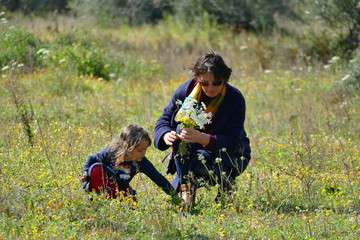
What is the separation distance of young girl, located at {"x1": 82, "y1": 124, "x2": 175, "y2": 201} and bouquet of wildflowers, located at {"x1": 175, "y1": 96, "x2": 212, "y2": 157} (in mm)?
333

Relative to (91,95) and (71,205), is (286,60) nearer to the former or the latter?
(91,95)

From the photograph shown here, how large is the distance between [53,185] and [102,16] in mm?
14896

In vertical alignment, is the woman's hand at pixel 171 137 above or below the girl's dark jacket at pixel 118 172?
above

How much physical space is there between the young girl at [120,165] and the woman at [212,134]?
0.25 m

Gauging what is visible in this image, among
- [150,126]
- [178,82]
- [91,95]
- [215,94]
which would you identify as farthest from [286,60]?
[215,94]

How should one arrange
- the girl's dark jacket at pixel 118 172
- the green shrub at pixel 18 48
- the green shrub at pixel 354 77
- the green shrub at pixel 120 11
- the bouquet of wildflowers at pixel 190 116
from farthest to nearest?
the green shrub at pixel 120 11 → the green shrub at pixel 18 48 → the green shrub at pixel 354 77 → the girl's dark jacket at pixel 118 172 → the bouquet of wildflowers at pixel 190 116

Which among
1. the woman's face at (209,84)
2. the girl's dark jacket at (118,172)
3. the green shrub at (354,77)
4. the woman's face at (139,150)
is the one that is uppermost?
the woman's face at (209,84)

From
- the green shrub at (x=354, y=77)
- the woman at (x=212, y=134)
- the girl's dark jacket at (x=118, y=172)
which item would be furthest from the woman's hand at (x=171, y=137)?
the green shrub at (x=354, y=77)

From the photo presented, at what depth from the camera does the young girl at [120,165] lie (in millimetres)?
4188

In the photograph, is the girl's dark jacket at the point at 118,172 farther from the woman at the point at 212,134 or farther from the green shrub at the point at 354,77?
the green shrub at the point at 354,77

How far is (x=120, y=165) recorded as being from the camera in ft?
14.2

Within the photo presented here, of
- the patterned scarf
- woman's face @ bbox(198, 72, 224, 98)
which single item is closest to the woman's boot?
the patterned scarf

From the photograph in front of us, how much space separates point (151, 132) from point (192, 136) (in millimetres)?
2590

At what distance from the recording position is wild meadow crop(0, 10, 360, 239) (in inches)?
148
